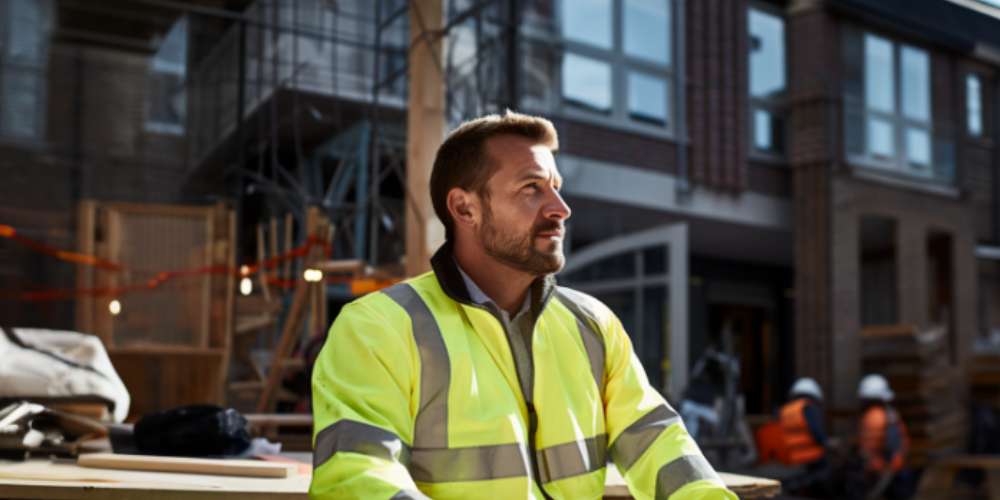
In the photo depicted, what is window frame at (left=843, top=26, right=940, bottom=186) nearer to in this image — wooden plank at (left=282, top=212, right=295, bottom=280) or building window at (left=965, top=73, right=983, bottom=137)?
building window at (left=965, top=73, right=983, bottom=137)

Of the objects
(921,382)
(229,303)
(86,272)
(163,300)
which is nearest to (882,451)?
(921,382)

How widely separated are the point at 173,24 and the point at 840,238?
8.60m

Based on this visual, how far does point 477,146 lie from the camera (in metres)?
2.46

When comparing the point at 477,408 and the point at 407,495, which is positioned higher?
the point at 477,408

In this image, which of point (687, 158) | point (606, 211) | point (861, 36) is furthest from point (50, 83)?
point (861, 36)

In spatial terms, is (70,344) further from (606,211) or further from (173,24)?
(606,211)

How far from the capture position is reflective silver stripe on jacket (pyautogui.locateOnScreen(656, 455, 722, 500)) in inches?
93.9

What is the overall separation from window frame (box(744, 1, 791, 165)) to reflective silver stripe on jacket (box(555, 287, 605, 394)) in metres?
13.1

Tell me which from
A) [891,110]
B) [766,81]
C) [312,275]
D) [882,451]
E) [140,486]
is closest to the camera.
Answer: [140,486]

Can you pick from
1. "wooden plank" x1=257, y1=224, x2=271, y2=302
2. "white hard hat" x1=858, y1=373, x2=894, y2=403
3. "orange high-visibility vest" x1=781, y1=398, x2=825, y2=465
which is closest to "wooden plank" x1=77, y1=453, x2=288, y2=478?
"wooden plank" x1=257, y1=224, x2=271, y2=302

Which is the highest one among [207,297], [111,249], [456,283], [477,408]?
[111,249]

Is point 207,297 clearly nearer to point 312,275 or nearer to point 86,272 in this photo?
point 86,272

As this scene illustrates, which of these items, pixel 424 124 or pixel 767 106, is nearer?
pixel 424 124

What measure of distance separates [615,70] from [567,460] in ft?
40.0
